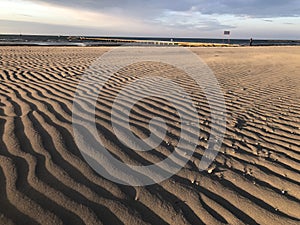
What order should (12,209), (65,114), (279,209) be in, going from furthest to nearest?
(65,114) < (279,209) < (12,209)

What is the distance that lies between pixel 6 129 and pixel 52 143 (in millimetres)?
677

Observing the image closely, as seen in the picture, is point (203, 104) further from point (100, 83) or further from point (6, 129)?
point (6, 129)

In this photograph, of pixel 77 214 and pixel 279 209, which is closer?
A: pixel 77 214

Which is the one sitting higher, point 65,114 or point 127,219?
point 65,114

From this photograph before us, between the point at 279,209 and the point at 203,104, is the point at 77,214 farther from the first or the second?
the point at 203,104

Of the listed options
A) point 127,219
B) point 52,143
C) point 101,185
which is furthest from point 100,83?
point 127,219

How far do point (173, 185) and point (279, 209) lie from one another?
0.87m

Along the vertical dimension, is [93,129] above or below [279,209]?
above

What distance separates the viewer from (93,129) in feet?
11.0

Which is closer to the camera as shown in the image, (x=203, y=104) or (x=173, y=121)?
(x=173, y=121)

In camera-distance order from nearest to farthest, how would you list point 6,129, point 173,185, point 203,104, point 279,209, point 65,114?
point 279,209 < point 173,185 < point 6,129 < point 65,114 < point 203,104

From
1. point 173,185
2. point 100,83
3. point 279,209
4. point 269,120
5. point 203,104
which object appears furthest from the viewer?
point 100,83

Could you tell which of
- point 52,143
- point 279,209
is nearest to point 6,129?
point 52,143

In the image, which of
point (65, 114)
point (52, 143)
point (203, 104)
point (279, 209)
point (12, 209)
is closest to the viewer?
point (12, 209)
